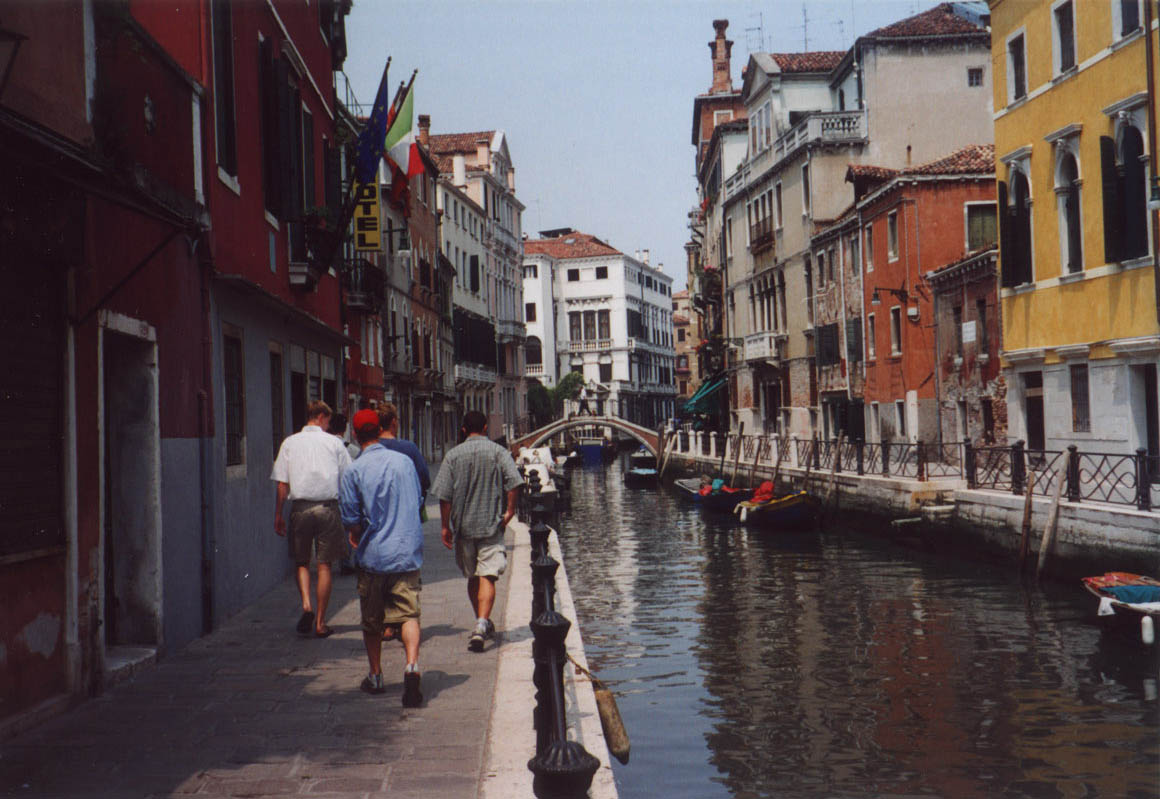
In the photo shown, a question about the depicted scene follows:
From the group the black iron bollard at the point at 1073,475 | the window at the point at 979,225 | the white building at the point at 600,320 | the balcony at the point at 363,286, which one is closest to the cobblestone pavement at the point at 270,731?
the black iron bollard at the point at 1073,475

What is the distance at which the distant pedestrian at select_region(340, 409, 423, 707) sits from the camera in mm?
6934

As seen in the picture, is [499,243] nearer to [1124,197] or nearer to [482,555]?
[1124,197]

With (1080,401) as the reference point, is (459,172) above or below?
above

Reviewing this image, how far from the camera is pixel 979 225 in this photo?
2973 centimetres

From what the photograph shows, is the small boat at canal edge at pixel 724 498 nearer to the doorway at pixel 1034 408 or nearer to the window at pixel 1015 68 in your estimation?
the doorway at pixel 1034 408

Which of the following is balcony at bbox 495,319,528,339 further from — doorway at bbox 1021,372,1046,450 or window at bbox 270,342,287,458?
window at bbox 270,342,287,458

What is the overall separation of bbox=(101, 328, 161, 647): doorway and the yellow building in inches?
547

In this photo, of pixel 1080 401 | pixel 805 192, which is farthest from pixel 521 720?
pixel 805 192

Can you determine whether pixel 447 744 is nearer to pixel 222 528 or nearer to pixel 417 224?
pixel 222 528

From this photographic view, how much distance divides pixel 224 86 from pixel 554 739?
8.56 m

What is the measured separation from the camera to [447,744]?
573cm

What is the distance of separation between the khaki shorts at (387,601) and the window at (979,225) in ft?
82.6

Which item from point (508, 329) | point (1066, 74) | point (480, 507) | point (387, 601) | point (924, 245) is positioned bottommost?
point (387, 601)

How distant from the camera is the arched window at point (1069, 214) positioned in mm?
19469
